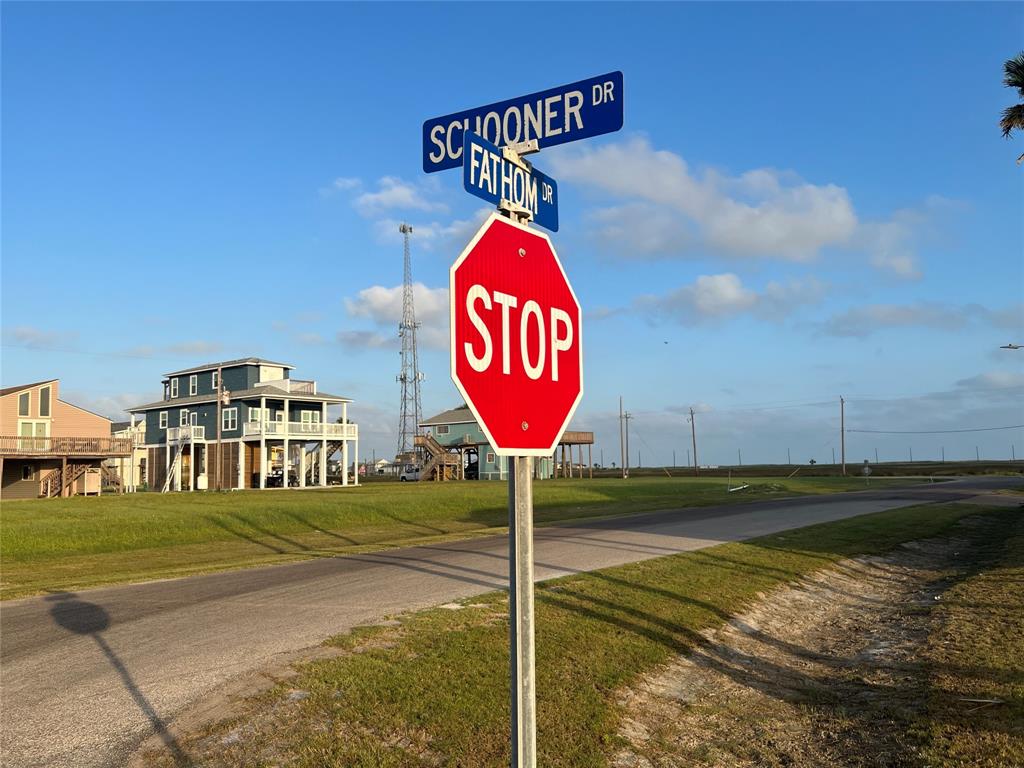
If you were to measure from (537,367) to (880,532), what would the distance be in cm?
2431

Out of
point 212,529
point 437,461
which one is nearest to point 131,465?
point 437,461

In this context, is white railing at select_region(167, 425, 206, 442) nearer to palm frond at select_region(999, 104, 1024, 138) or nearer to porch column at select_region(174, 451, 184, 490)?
porch column at select_region(174, 451, 184, 490)

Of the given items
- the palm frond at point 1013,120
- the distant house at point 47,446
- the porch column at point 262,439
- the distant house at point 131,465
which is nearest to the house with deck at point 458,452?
the porch column at point 262,439

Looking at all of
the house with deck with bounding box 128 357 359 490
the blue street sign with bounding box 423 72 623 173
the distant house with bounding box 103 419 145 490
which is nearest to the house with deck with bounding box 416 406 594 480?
the house with deck with bounding box 128 357 359 490

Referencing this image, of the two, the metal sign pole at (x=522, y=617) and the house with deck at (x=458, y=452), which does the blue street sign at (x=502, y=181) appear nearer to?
the metal sign pole at (x=522, y=617)

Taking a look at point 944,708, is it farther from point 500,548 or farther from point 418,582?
point 500,548

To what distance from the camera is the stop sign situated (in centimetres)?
256

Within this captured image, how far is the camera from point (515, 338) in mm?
2795

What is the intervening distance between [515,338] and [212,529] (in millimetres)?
25886

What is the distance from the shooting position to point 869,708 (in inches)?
302

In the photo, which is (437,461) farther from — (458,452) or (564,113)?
(564,113)

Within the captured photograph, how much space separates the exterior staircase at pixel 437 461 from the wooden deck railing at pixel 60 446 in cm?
2987

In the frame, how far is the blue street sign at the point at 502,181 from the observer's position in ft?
10.2

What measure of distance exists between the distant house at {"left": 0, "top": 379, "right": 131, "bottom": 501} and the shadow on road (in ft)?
118
